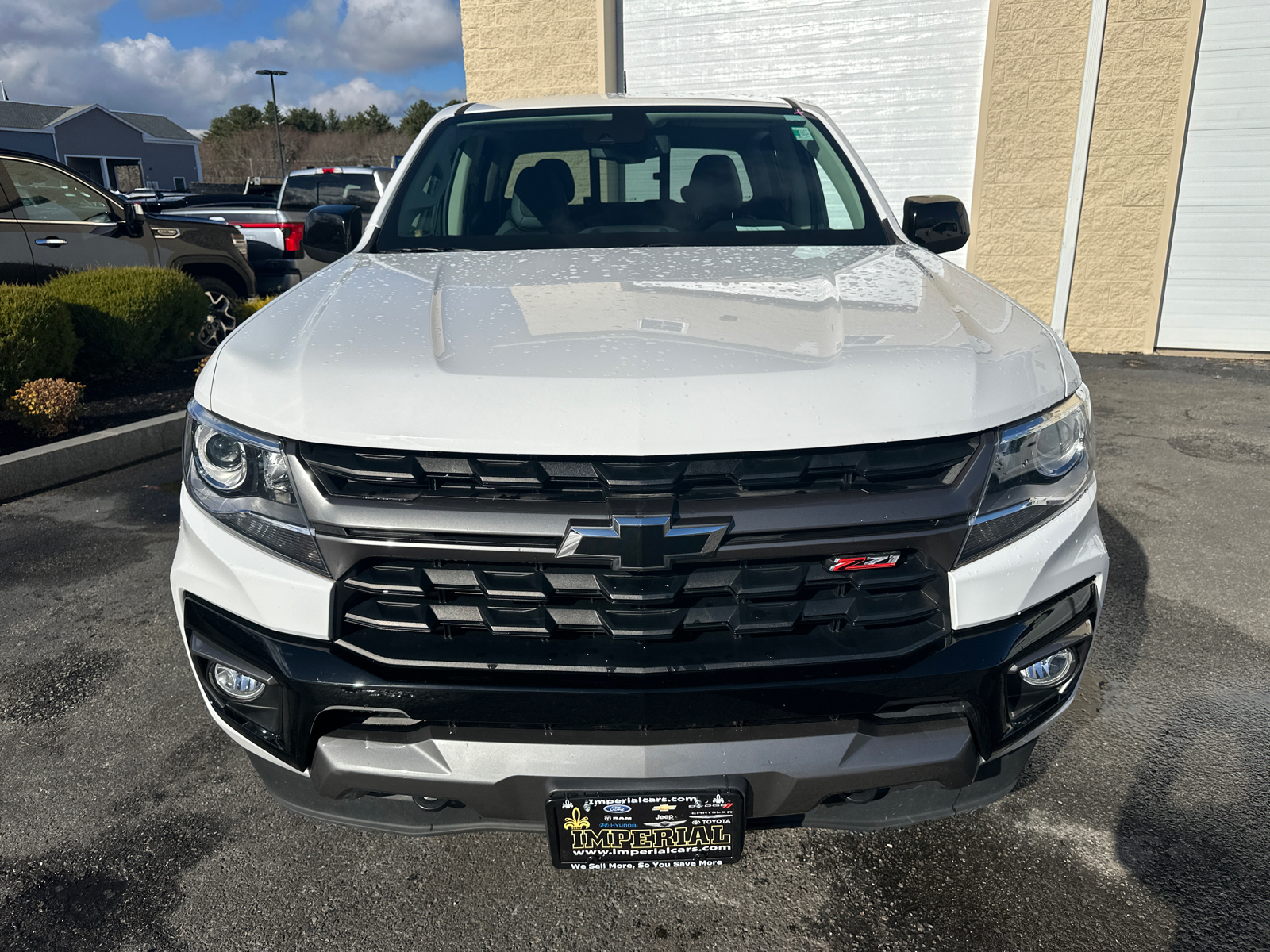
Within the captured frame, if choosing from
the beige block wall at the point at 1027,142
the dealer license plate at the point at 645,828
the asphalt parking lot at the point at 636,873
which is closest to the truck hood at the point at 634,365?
the dealer license plate at the point at 645,828

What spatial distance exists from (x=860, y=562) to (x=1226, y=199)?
9600mm

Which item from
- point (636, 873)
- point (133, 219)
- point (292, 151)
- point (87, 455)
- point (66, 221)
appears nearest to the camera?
point (636, 873)

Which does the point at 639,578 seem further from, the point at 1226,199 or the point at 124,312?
the point at 1226,199

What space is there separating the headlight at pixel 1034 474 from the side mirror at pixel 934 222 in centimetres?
130

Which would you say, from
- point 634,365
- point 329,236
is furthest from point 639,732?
point 329,236

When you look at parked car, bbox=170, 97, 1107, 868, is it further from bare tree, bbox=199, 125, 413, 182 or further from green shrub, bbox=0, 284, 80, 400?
bare tree, bbox=199, 125, 413, 182

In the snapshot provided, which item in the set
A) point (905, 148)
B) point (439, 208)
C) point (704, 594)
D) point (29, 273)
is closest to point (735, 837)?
point (704, 594)

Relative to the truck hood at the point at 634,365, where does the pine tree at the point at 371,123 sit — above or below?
above

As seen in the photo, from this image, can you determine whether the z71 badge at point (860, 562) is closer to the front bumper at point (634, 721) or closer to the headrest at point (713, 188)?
the front bumper at point (634, 721)

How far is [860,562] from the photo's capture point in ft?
5.31

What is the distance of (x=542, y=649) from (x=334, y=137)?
95.1 metres

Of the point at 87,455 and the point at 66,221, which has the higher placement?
the point at 66,221

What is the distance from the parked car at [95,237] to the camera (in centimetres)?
704

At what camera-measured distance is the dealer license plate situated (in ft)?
5.23
